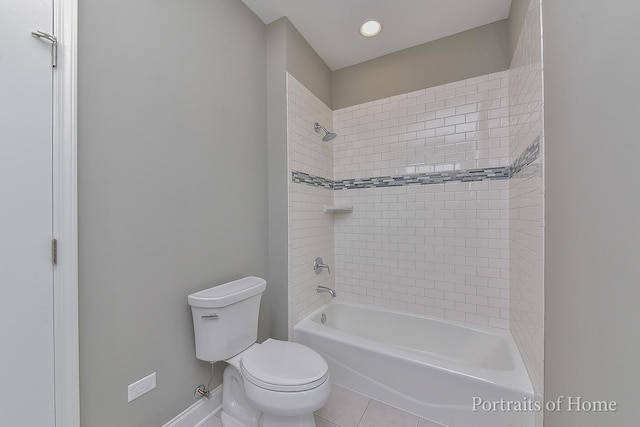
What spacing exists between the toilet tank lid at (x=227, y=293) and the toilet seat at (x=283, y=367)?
0.33 m


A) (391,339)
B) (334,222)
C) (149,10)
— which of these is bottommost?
(391,339)

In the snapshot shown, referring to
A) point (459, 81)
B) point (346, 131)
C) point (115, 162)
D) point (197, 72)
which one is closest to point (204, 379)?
point (115, 162)

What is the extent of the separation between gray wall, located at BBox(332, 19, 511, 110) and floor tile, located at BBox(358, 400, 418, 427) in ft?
8.00

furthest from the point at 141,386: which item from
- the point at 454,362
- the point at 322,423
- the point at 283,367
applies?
the point at 454,362

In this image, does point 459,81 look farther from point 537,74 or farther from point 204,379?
point 204,379

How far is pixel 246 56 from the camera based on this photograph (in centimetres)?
170

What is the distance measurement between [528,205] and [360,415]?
1586 millimetres

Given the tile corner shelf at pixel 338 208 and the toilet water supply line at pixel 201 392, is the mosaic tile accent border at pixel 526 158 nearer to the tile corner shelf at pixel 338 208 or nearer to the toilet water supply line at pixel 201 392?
the tile corner shelf at pixel 338 208

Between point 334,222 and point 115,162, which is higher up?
point 115,162

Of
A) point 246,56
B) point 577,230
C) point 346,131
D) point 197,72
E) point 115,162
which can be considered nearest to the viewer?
point 577,230

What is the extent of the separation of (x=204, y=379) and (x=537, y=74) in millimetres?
2425

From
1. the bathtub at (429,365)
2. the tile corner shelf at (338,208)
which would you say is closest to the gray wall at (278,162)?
the bathtub at (429,365)

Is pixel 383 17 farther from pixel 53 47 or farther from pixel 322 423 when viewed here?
pixel 322 423

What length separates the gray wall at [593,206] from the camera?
52 cm
